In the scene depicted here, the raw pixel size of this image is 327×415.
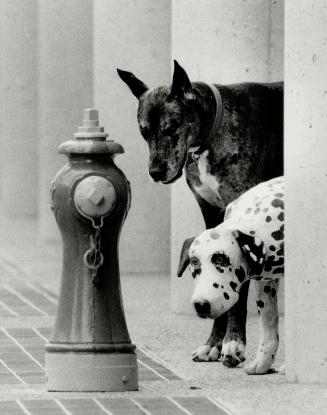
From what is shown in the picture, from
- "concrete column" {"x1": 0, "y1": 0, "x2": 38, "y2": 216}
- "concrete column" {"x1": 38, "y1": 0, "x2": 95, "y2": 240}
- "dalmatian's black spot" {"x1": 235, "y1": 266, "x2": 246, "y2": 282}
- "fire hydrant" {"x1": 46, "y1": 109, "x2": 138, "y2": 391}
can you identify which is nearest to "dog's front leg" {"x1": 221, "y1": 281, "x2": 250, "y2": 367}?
A: "dalmatian's black spot" {"x1": 235, "y1": 266, "x2": 246, "y2": 282}

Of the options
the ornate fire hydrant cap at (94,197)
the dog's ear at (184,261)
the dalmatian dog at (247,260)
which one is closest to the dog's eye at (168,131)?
the dalmatian dog at (247,260)

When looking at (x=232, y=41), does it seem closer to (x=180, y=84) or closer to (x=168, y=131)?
(x=180, y=84)

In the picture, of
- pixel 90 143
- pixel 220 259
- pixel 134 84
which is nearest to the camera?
pixel 90 143

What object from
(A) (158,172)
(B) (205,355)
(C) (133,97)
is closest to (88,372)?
(A) (158,172)

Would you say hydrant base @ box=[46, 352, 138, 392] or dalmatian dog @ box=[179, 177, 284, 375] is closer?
hydrant base @ box=[46, 352, 138, 392]

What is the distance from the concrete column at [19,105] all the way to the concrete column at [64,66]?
3.48 meters

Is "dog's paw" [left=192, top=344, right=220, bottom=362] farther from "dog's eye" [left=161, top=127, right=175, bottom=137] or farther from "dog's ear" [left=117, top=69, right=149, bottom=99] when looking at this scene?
"dog's ear" [left=117, top=69, right=149, bottom=99]

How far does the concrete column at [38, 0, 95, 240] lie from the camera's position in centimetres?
1708

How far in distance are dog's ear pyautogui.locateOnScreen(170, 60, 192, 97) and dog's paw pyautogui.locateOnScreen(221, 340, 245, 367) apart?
1524 millimetres

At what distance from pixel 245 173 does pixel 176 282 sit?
267 cm

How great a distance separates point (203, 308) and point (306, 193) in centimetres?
83

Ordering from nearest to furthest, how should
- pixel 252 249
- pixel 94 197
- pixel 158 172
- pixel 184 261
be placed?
1. pixel 94 197
2. pixel 252 249
3. pixel 184 261
4. pixel 158 172

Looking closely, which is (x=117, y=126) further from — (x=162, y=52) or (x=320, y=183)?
(x=320, y=183)

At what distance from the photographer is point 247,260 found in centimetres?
818
